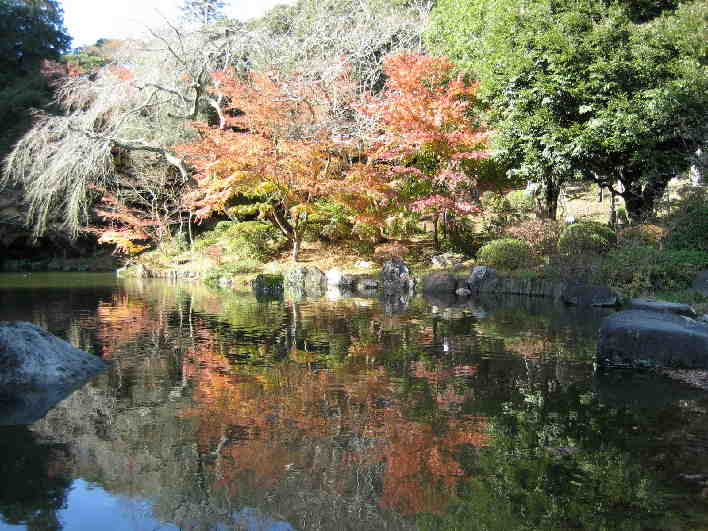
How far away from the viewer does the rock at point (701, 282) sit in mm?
9323

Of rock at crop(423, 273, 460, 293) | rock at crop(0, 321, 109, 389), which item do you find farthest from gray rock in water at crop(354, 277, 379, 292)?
rock at crop(0, 321, 109, 389)

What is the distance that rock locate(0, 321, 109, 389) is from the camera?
4789 mm

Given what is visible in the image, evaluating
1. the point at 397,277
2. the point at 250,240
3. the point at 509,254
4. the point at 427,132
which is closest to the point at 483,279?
the point at 509,254

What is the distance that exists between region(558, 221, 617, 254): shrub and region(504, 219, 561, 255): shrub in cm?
61

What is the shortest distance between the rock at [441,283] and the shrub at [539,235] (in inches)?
75.5

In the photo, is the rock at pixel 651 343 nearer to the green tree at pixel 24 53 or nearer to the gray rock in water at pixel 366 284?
the gray rock in water at pixel 366 284

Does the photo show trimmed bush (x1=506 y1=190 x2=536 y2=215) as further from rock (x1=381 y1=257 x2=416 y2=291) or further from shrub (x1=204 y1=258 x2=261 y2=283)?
shrub (x1=204 y1=258 x2=261 y2=283)

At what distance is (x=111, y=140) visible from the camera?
14.4 meters

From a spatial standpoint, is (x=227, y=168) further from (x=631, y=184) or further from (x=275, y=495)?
(x=275, y=495)

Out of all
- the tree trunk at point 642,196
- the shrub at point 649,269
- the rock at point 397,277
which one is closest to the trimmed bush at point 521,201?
the tree trunk at point 642,196

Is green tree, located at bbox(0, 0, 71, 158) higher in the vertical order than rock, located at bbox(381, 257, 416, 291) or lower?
higher

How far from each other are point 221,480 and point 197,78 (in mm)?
13404

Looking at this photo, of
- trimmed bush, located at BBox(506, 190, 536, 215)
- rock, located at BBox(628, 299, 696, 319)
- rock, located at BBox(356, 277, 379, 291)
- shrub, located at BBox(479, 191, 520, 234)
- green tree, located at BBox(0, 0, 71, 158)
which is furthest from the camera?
green tree, located at BBox(0, 0, 71, 158)

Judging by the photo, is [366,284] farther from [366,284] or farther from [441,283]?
[441,283]
